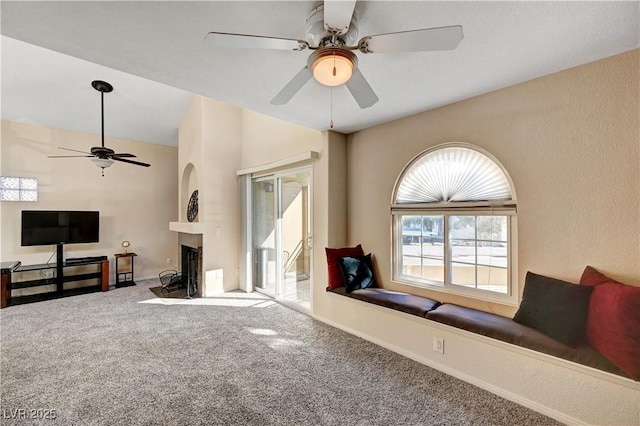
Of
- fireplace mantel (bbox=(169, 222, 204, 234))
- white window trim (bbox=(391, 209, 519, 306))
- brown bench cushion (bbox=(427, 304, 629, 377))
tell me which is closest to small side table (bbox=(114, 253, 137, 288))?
fireplace mantel (bbox=(169, 222, 204, 234))

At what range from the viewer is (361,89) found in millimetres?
1707

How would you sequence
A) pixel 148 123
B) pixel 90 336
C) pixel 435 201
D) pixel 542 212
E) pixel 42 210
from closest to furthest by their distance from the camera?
pixel 542 212
pixel 435 201
pixel 90 336
pixel 42 210
pixel 148 123

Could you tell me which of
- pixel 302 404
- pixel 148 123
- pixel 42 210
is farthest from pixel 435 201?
pixel 42 210

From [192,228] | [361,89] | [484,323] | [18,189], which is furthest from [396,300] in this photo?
[18,189]

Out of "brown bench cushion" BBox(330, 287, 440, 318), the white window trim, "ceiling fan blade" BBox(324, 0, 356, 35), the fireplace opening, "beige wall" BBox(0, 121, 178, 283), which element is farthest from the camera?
the fireplace opening

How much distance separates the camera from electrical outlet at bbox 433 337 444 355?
2508 mm

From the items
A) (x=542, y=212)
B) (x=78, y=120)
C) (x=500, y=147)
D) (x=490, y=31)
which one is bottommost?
(x=542, y=212)

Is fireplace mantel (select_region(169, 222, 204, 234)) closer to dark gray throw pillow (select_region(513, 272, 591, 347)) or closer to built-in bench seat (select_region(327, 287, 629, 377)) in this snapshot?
built-in bench seat (select_region(327, 287, 629, 377))

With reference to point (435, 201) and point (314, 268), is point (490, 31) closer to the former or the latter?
point (435, 201)

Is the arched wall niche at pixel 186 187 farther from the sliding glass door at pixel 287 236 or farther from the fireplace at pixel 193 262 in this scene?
the sliding glass door at pixel 287 236

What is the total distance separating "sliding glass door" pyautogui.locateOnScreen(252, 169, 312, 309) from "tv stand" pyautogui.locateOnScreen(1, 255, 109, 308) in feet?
10.5

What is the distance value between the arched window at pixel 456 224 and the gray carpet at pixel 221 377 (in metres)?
0.92

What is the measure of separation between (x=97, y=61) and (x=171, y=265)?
17.9 feet

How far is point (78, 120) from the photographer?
508 centimetres
